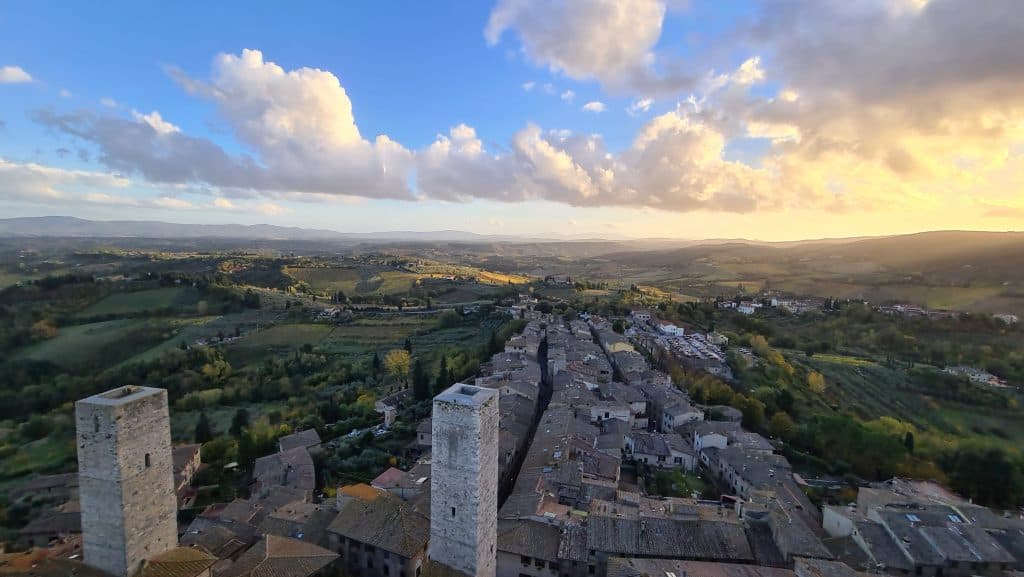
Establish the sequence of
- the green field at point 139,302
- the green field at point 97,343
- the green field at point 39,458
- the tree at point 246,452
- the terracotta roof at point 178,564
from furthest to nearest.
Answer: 1. the green field at point 139,302
2. the green field at point 97,343
3. the green field at point 39,458
4. the tree at point 246,452
5. the terracotta roof at point 178,564

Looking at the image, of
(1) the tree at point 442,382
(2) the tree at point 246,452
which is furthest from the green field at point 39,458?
(1) the tree at point 442,382

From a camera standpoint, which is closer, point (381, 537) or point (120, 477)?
point (120, 477)

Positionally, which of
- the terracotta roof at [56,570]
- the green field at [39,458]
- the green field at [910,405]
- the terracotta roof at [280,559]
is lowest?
the green field at [39,458]

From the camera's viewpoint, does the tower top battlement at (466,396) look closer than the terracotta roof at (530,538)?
Yes

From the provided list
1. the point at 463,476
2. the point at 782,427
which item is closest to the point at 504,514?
the point at 463,476

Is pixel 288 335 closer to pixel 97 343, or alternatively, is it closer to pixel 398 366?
pixel 97 343

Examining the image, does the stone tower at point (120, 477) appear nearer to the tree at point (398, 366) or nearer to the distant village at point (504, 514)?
the distant village at point (504, 514)

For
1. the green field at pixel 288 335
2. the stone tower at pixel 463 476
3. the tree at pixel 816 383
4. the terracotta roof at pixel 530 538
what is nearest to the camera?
the stone tower at pixel 463 476
